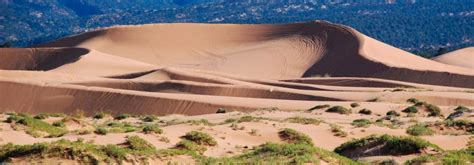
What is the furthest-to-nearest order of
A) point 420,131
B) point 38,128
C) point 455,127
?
point 455,127 < point 420,131 < point 38,128

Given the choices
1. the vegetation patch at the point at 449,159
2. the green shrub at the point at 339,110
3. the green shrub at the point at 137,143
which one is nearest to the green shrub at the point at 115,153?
the green shrub at the point at 137,143

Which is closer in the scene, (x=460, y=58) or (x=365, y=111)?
(x=365, y=111)

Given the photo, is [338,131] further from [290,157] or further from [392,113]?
[290,157]

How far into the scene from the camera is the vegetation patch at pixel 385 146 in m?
16.2

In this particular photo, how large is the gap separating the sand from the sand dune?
0.08m

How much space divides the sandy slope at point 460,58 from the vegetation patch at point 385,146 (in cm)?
7010

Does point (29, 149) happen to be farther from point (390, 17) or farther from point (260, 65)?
point (390, 17)

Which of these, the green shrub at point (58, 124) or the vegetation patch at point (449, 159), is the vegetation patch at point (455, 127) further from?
the green shrub at point (58, 124)

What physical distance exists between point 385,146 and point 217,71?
5251 centimetres

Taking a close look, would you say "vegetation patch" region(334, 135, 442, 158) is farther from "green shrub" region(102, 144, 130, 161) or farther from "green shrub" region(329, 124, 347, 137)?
"green shrub" region(102, 144, 130, 161)

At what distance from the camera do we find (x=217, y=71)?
226ft

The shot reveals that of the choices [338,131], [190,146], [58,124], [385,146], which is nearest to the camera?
[385,146]

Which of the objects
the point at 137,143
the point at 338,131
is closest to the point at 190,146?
the point at 137,143

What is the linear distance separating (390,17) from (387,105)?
160913 mm
